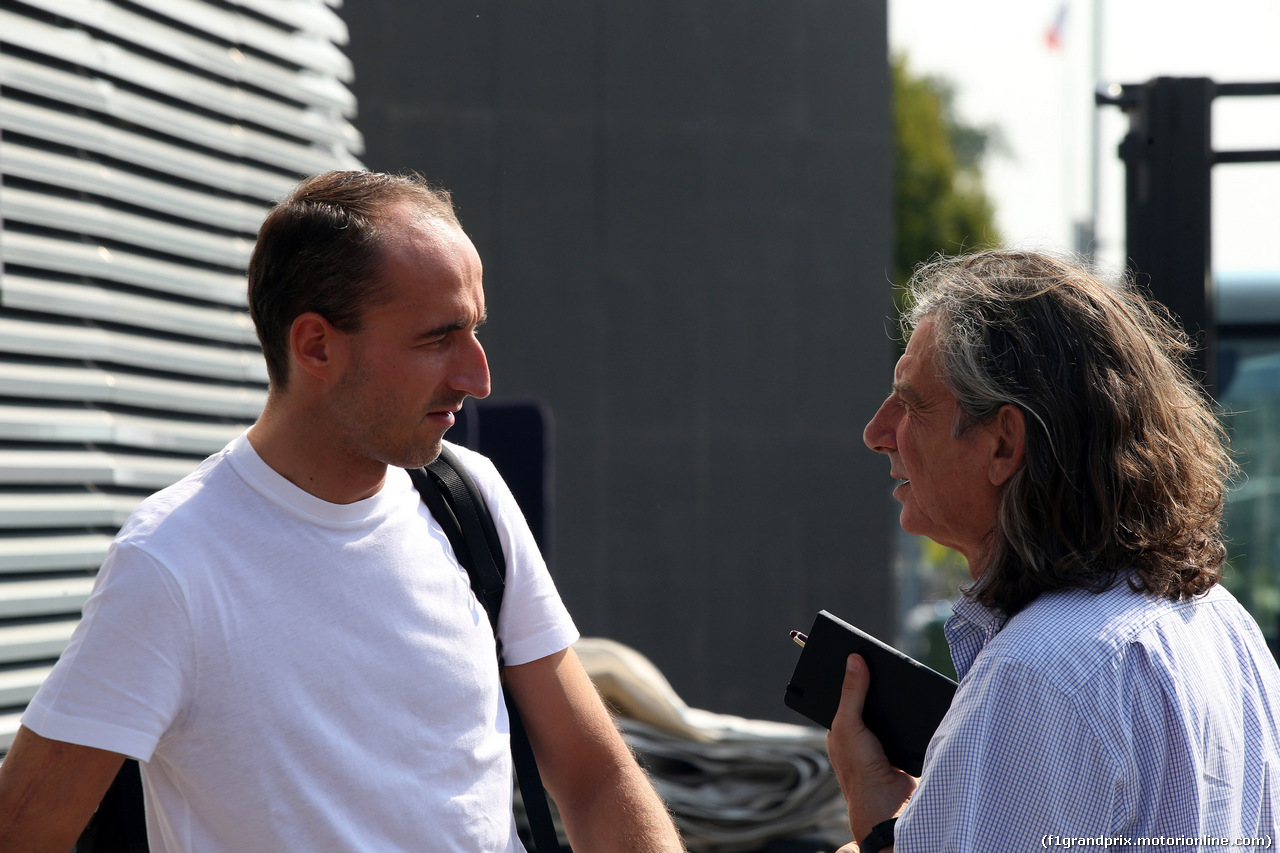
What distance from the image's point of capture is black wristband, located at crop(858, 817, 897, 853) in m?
1.76

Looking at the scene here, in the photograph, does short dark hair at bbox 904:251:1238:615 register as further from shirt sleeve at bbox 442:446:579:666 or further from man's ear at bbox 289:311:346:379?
man's ear at bbox 289:311:346:379

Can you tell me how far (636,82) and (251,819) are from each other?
249 inches

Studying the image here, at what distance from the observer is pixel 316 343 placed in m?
2.03

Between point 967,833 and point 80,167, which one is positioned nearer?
point 967,833

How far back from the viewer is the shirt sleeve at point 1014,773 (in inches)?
56.5

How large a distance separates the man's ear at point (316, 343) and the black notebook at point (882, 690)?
0.92 meters

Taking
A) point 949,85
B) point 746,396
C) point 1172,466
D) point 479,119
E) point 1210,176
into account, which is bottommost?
point 746,396

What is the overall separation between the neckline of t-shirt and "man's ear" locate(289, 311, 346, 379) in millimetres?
168

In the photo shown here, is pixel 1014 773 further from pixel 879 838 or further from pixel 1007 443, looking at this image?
pixel 1007 443

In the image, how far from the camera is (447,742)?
1.98m

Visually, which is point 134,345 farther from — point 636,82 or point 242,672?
point 636,82

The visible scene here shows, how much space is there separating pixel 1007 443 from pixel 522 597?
917 millimetres

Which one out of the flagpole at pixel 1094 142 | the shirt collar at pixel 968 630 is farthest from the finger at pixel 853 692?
the flagpole at pixel 1094 142

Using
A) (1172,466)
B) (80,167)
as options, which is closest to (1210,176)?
(1172,466)
